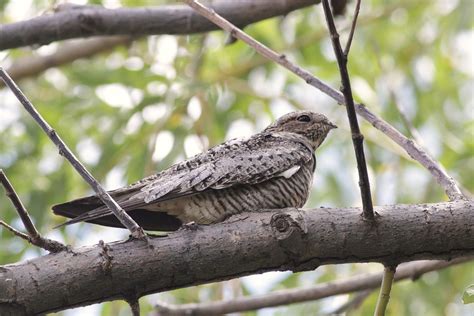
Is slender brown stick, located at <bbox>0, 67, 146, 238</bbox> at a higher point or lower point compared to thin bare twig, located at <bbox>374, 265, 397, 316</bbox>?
higher

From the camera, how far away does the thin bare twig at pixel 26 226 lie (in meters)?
2.23

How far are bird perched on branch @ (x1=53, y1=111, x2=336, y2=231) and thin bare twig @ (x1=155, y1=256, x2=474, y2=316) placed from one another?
67cm

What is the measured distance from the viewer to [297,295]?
393 cm

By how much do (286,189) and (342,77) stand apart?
43.5 inches

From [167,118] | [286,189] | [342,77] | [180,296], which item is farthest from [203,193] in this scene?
[180,296]

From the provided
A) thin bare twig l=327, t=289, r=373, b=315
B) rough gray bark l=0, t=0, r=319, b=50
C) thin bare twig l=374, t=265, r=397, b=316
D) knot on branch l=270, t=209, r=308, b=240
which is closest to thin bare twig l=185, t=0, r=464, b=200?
thin bare twig l=374, t=265, r=397, b=316

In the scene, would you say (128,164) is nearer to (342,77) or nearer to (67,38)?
(67,38)

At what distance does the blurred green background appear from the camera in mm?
4953

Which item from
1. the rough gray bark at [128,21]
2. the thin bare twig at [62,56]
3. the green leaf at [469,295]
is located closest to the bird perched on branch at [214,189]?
the rough gray bark at [128,21]

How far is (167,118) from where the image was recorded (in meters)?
4.80

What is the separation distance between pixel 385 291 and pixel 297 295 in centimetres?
139

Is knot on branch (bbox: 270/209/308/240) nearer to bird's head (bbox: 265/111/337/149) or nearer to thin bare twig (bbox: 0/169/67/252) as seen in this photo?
thin bare twig (bbox: 0/169/67/252)

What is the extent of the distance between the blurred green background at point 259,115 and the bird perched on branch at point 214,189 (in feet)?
3.63

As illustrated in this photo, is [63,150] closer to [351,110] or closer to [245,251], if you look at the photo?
[245,251]
